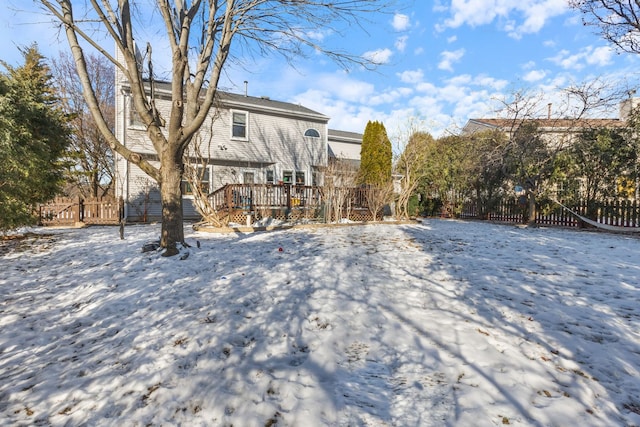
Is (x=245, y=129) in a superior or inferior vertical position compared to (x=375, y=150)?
superior

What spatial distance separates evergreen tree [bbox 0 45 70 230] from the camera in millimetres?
6629

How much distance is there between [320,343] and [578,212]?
12.6 m

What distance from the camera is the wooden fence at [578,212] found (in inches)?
380

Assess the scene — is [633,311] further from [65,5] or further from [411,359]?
[65,5]

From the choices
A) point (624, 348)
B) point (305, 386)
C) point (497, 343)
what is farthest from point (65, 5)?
point (624, 348)

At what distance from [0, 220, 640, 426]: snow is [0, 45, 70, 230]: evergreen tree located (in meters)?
2.44

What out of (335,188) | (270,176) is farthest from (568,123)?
(270,176)

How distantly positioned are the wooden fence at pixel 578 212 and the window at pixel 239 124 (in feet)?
43.7

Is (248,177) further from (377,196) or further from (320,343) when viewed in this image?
(320,343)

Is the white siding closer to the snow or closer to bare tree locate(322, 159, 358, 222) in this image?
bare tree locate(322, 159, 358, 222)

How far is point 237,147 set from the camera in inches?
624

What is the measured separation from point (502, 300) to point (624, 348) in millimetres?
1158

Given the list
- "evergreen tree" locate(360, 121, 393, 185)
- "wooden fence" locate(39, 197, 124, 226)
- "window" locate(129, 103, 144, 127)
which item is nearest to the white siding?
"window" locate(129, 103, 144, 127)

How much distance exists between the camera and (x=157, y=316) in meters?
3.34
